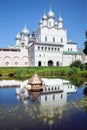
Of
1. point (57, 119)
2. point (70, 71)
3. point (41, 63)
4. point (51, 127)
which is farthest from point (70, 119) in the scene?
point (41, 63)

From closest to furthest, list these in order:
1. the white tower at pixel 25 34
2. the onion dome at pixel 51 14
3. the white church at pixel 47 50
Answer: the white church at pixel 47 50, the onion dome at pixel 51 14, the white tower at pixel 25 34

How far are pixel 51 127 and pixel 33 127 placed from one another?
1.37 feet

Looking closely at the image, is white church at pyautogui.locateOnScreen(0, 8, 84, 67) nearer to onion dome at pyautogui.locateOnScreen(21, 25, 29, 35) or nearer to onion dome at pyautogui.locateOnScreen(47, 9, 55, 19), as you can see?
onion dome at pyautogui.locateOnScreen(47, 9, 55, 19)

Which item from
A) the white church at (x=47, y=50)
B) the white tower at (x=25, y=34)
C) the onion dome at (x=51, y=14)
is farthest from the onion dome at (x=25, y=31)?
the onion dome at (x=51, y=14)

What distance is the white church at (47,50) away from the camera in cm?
3644

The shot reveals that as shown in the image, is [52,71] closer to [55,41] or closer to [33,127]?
[55,41]

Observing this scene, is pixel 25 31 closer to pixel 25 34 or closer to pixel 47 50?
pixel 25 34

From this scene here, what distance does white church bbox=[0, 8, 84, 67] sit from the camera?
36.4 meters

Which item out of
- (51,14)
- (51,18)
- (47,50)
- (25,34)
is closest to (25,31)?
(25,34)

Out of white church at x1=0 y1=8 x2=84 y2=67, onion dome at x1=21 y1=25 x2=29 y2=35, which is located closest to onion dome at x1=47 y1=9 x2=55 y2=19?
white church at x1=0 y1=8 x2=84 y2=67

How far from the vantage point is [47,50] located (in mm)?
36812

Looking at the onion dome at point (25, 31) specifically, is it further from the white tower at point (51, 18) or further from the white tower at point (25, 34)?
the white tower at point (51, 18)

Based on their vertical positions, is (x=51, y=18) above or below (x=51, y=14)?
below

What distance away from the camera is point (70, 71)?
23.9 m
